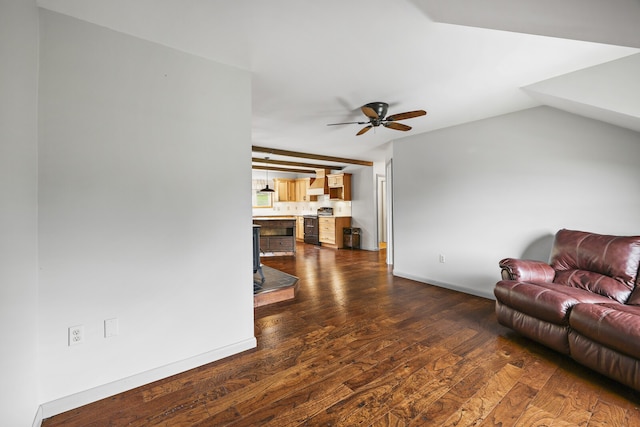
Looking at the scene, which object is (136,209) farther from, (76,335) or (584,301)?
(584,301)

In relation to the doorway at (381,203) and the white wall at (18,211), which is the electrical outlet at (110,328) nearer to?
the white wall at (18,211)

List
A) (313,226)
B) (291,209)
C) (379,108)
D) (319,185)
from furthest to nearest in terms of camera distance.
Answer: (291,209)
(313,226)
(319,185)
(379,108)

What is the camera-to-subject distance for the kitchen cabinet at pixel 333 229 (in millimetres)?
8031

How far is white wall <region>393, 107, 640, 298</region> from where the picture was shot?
2.82 meters

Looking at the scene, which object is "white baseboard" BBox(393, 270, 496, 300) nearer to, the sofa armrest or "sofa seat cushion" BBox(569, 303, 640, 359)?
the sofa armrest

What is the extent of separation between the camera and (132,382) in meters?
1.90

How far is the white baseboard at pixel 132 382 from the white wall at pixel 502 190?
3203 mm

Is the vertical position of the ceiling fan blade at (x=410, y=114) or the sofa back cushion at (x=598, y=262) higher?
the ceiling fan blade at (x=410, y=114)

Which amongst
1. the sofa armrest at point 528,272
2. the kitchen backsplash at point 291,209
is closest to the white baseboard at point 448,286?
the sofa armrest at point 528,272

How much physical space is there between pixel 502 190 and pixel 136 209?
4111mm

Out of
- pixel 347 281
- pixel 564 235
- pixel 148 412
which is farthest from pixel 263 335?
pixel 564 235

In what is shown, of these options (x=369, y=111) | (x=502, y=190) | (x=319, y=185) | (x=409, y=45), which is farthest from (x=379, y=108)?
(x=319, y=185)

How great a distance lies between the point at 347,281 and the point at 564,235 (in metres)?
2.89

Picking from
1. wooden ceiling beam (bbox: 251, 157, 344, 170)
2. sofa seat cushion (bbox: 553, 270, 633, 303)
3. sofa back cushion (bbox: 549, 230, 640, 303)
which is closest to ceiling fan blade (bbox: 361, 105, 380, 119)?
sofa back cushion (bbox: 549, 230, 640, 303)
